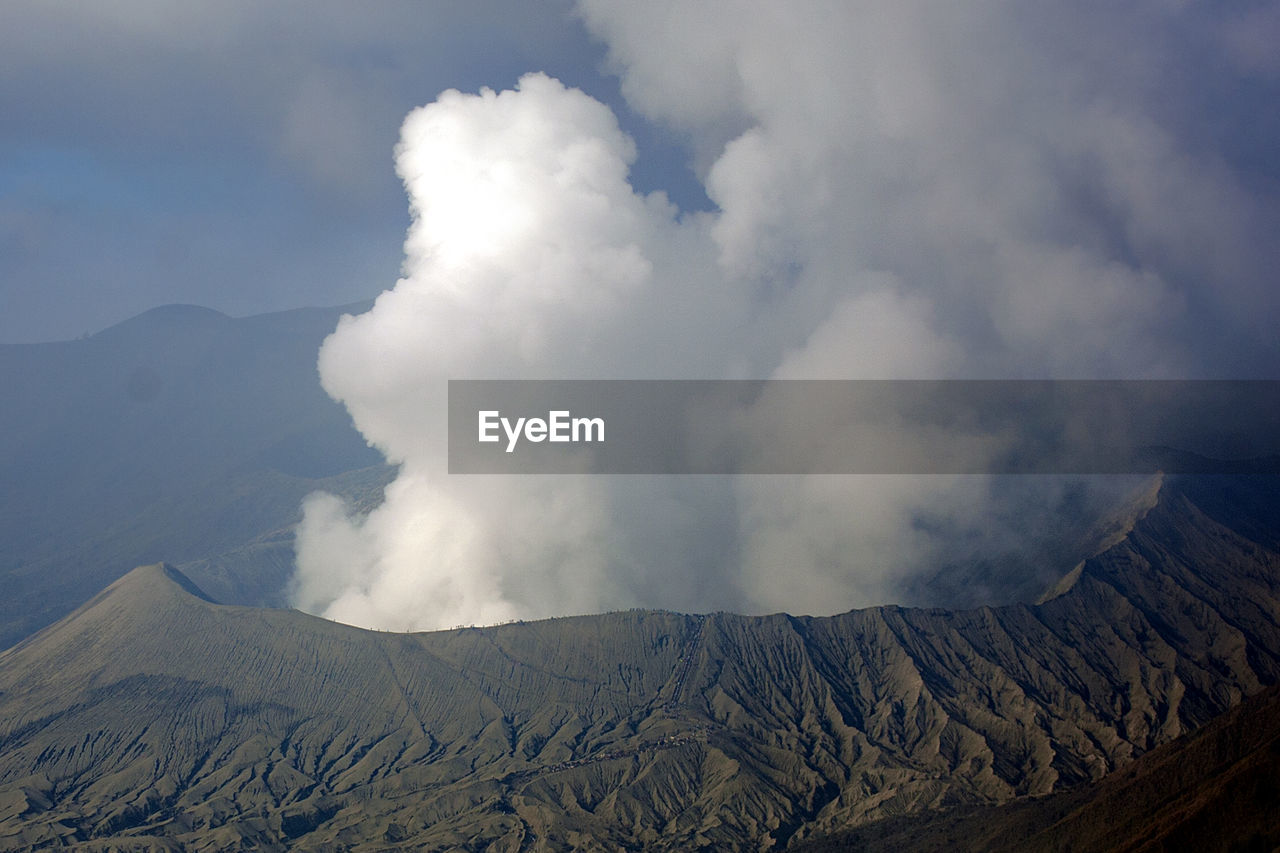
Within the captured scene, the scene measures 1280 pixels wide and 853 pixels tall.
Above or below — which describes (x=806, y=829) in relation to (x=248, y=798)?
below

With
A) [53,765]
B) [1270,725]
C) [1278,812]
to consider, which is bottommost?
[1278,812]

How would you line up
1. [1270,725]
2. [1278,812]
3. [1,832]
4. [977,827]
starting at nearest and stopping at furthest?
1. [1278,812]
2. [1270,725]
3. [977,827]
4. [1,832]

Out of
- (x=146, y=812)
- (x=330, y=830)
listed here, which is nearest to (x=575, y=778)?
(x=330, y=830)

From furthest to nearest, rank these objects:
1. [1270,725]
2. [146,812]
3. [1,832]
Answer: [146,812]
[1,832]
[1270,725]

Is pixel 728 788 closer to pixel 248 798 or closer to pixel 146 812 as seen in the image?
pixel 248 798

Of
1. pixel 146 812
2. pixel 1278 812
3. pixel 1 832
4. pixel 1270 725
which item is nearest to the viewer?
pixel 1278 812

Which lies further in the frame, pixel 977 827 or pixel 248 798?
pixel 248 798

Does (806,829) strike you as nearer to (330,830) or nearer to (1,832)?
(330,830)

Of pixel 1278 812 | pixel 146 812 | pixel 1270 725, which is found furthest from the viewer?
pixel 146 812

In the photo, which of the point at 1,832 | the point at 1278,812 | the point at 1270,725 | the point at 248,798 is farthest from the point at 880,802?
the point at 1,832
